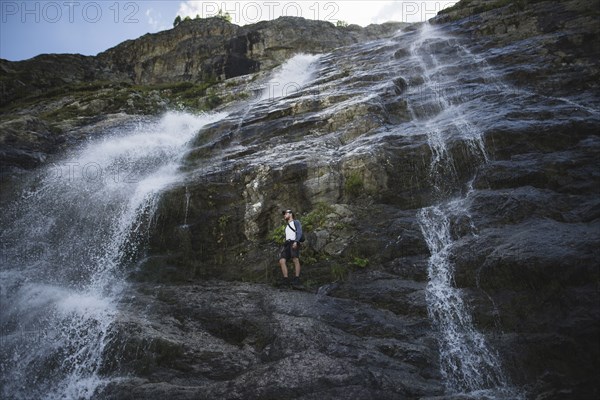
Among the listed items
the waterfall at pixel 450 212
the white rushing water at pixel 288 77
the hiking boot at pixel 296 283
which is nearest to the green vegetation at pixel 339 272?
the hiking boot at pixel 296 283

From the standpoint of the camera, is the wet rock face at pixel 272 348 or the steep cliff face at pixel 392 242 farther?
the steep cliff face at pixel 392 242

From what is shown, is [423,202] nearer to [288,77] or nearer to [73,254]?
[73,254]

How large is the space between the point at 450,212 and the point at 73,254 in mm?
10421

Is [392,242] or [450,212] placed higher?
[450,212]

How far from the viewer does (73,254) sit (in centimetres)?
1098

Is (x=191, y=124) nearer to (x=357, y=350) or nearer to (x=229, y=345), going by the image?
(x=229, y=345)

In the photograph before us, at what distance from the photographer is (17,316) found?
855 centimetres

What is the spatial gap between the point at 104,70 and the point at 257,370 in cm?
3573

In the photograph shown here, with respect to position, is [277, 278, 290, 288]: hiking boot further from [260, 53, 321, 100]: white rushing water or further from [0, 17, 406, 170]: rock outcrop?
[260, 53, 321, 100]: white rushing water

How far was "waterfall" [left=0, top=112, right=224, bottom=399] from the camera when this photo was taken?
738 centimetres

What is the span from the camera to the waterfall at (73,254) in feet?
24.2

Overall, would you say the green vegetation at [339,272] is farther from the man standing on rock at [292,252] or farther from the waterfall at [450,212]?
the waterfall at [450,212]

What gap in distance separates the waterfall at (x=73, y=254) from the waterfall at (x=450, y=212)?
656 cm

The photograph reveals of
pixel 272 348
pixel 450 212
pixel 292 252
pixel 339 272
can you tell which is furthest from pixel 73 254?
pixel 450 212
